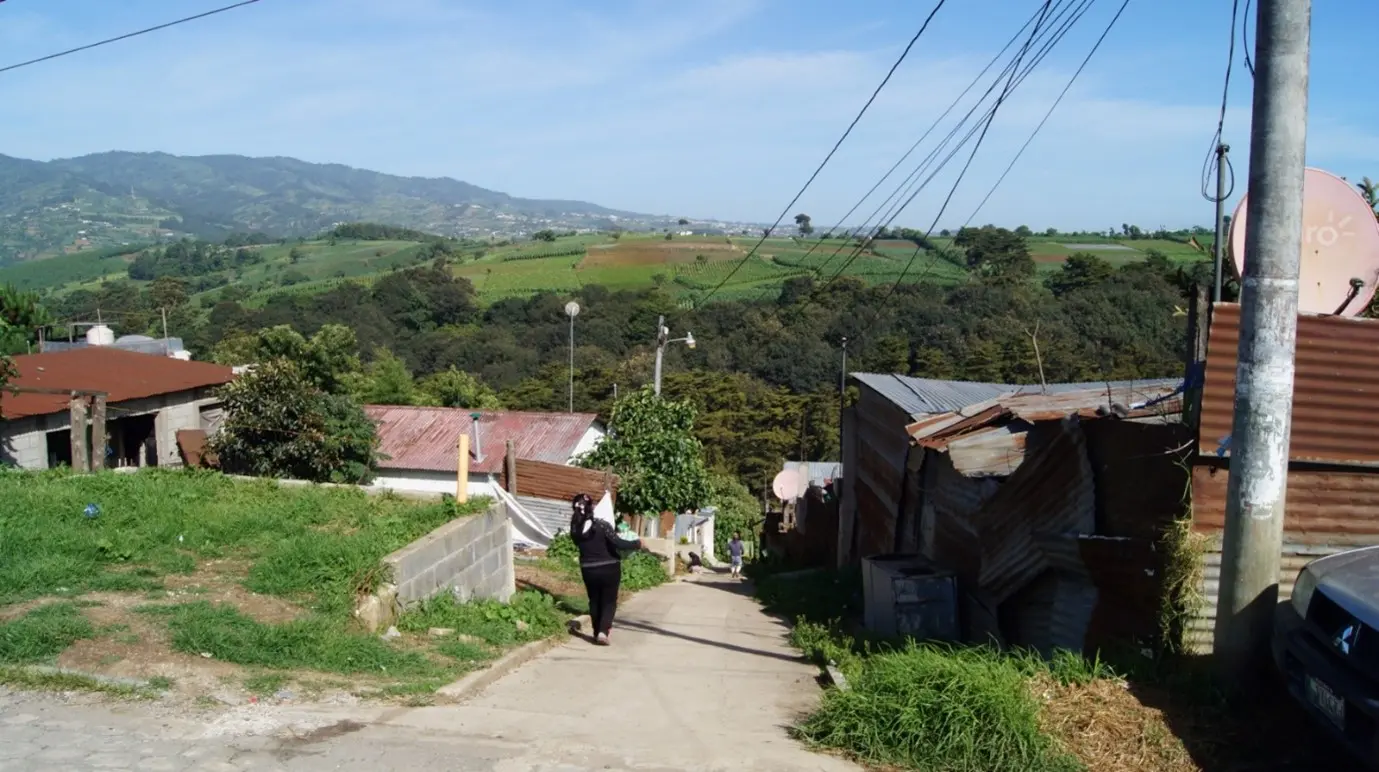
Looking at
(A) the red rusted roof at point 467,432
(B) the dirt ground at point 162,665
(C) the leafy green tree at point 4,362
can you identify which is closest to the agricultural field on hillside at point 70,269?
(A) the red rusted roof at point 467,432

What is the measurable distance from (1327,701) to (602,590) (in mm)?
5538

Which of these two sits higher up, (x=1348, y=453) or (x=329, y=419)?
(x=1348, y=453)

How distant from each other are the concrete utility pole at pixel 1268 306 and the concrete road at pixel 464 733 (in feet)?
7.56

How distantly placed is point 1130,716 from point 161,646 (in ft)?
17.4

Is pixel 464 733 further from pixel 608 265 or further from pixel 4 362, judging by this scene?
pixel 608 265

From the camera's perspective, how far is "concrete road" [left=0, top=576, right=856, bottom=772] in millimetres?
4667

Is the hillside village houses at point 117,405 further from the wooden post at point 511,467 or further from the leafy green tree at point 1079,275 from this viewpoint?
the leafy green tree at point 1079,275

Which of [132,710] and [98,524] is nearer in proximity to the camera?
[132,710]

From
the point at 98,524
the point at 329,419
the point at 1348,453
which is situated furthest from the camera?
the point at 329,419

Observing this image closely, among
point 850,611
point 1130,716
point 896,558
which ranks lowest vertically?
point 850,611

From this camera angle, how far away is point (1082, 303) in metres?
43.1

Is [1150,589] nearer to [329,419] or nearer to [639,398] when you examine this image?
[329,419]

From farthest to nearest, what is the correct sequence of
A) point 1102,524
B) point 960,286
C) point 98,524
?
point 960,286
point 98,524
point 1102,524

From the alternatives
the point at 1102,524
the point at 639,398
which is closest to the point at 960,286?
the point at 639,398
